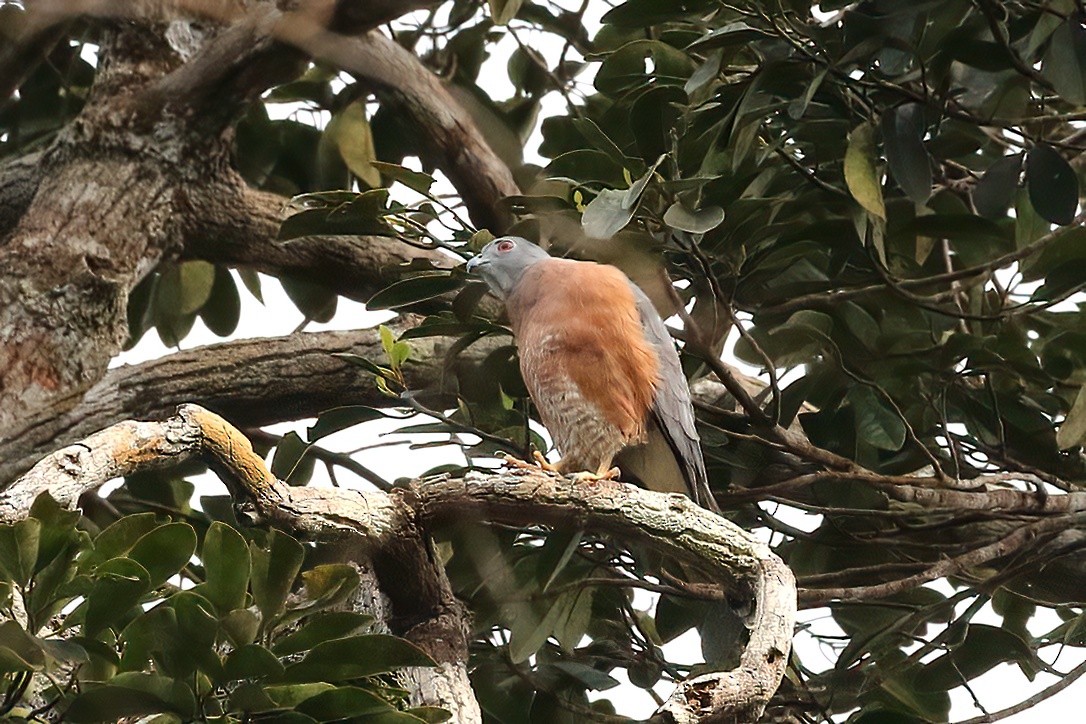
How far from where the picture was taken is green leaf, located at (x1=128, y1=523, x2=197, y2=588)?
1577 mm

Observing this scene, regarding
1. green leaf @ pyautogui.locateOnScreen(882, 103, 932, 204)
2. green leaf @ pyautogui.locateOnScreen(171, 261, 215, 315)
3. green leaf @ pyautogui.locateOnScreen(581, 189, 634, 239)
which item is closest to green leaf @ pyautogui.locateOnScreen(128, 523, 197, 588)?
green leaf @ pyautogui.locateOnScreen(581, 189, 634, 239)

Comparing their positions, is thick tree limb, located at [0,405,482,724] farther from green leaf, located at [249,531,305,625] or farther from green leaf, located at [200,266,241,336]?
green leaf, located at [200,266,241,336]

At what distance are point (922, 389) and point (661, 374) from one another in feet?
2.41

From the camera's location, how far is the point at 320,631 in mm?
1599

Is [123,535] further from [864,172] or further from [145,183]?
[145,183]

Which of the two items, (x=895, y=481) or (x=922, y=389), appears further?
(x=922, y=389)

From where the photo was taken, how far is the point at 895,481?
262 centimetres

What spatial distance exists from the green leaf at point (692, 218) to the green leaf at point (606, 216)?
0.11 meters

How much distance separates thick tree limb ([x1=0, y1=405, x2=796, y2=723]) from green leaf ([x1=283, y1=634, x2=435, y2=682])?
30 centimetres

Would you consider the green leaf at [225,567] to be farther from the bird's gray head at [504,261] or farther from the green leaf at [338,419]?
the bird's gray head at [504,261]

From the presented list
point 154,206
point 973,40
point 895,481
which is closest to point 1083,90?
point 973,40

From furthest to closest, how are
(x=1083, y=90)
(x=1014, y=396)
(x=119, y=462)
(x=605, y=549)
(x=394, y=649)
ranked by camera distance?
(x=1014, y=396), (x=605, y=549), (x=1083, y=90), (x=119, y=462), (x=394, y=649)

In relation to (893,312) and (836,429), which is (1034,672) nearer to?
(836,429)

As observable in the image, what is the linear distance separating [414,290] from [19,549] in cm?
142
